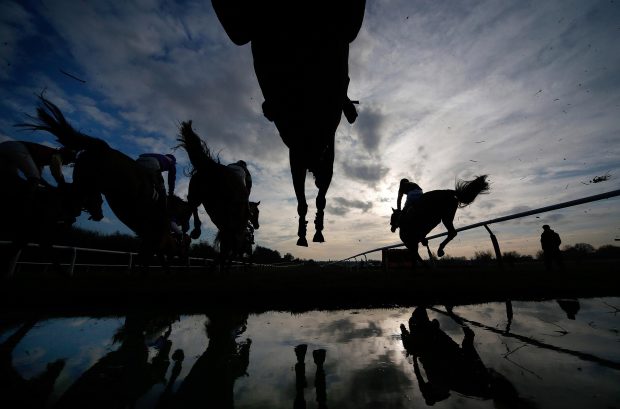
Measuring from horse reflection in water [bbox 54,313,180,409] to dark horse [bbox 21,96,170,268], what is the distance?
173 inches

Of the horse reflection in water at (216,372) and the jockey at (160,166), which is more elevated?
the jockey at (160,166)

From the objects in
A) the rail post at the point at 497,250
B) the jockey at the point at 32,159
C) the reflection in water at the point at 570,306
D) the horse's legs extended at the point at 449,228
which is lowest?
the reflection in water at the point at 570,306

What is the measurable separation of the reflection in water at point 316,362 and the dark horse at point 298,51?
181 centimetres

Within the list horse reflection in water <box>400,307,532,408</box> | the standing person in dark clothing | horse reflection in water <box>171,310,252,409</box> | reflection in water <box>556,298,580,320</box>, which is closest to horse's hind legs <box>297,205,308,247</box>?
horse reflection in water <box>171,310,252,409</box>

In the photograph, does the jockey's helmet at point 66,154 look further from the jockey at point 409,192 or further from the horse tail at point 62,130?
the jockey at point 409,192

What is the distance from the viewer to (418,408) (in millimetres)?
787

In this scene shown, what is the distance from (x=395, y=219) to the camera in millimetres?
9836

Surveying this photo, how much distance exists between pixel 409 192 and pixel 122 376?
9.33 meters

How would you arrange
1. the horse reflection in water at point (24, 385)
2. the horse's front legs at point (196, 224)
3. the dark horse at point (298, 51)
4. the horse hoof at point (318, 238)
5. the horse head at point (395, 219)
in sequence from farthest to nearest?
the horse head at point (395, 219) < the horse's front legs at point (196, 224) < the horse hoof at point (318, 238) < the dark horse at point (298, 51) < the horse reflection in water at point (24, 385)

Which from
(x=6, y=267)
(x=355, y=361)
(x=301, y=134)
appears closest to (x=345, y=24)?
(x=301, y=134)

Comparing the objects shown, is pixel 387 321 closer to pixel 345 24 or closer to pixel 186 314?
→ pixel 186 314

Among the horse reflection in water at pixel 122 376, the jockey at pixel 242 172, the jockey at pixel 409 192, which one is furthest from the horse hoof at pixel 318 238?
the jockey at pixel 409 192

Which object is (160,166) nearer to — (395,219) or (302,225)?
(302,225)

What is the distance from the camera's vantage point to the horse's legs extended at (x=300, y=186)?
3.67 meters
